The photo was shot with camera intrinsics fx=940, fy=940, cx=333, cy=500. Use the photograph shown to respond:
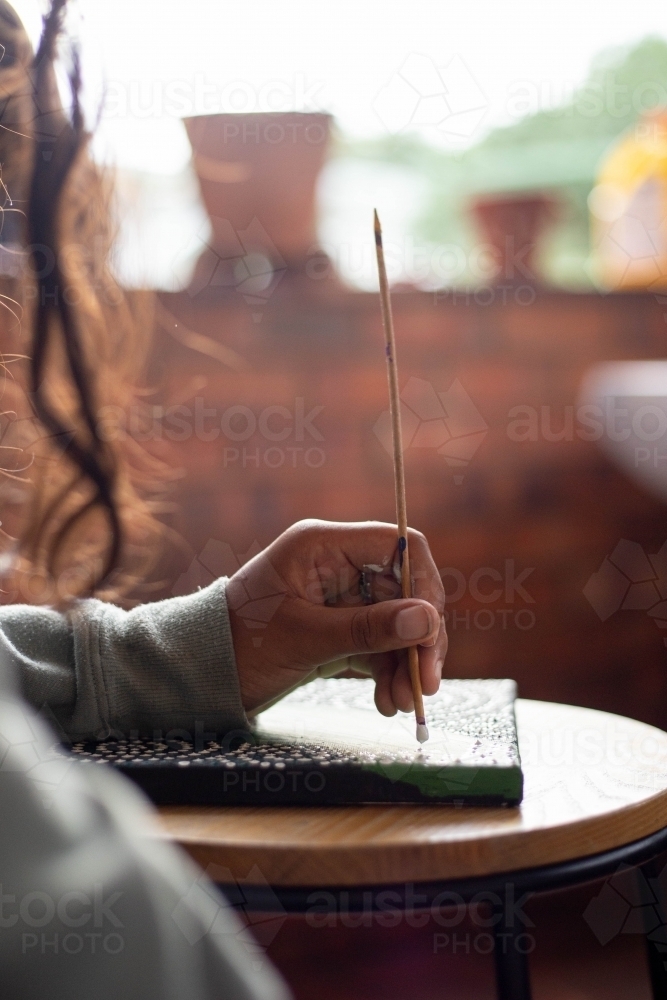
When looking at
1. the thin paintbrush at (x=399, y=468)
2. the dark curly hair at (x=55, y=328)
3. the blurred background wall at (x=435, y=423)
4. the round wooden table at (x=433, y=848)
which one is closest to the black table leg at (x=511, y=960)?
the round wooden table at (x=433, y=848)

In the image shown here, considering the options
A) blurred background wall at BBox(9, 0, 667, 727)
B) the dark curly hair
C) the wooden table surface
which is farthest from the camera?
blurred background wall at BBox(9, 0, 667, 727)

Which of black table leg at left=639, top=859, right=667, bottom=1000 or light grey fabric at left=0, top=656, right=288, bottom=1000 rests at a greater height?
light grey fabric at left=0, top=656, right=288, bottom=1000

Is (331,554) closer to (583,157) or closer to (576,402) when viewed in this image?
(576,402)

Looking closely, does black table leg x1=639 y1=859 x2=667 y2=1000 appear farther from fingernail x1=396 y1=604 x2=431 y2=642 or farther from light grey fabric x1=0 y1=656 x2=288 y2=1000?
light grey fabric x1=0 y1=656 x2=288 y2=1000

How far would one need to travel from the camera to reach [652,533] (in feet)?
4.72

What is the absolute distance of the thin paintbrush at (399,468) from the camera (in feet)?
2.05

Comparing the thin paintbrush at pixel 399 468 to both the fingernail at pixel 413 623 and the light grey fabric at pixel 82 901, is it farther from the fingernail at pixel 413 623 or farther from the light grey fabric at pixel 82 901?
the light grey fabric at pixel 82 901

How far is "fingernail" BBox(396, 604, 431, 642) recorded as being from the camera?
0.62m

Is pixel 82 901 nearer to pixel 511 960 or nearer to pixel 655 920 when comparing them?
pixel 511 960

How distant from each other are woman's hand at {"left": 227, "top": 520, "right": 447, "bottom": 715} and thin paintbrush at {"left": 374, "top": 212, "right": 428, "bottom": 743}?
0.05ft

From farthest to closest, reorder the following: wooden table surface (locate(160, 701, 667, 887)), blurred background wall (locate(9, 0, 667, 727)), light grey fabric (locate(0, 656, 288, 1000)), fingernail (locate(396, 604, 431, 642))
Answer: blurred background wall (locate(9, 0, 667, 727)) < fingernail (locate(396, 604, 431, 642)) < wooden table surface (locate(160, 701, 667, 887)) < light grey fabric (locate(0, 656, 288, 1000))

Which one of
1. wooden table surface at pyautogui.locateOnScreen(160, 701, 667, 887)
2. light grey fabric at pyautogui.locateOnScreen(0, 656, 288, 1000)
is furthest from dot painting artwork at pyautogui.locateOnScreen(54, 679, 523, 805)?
light grey fabric at pyautogui.locateOnScreen(0, 656, 288, 1000)

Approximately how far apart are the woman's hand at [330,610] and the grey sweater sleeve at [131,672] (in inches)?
0.7

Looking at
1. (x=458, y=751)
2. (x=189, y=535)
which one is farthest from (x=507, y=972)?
(x=189, y=535)
